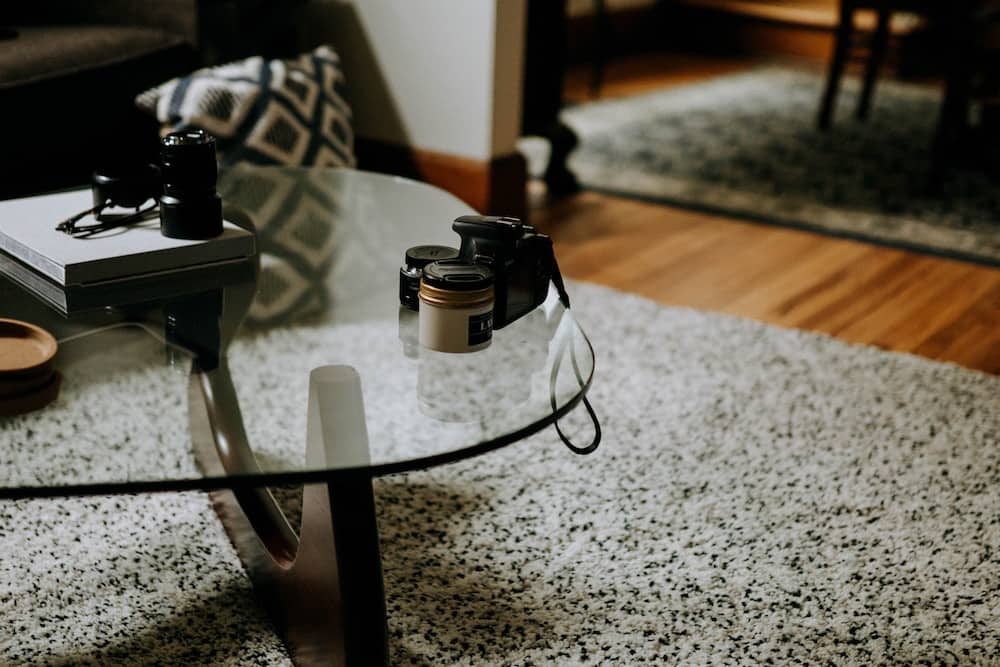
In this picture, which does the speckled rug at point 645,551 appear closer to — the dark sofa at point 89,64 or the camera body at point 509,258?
the camera body at point 509,258

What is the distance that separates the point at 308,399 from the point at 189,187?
0.93 feet

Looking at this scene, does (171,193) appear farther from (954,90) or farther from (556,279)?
(954,90)

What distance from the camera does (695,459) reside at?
1387 millimetres

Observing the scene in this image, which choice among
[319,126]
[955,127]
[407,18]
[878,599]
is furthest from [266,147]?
[955,127]

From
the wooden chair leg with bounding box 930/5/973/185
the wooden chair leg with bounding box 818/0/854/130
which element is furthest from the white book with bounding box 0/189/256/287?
the wooden chair leg with bounding box 818/0/854/130

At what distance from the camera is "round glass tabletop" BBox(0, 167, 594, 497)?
0.77 m

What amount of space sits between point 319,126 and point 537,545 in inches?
41.4

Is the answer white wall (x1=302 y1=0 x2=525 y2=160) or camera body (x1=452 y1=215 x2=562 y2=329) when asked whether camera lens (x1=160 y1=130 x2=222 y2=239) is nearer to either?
camera body (x1=452 y1=215 x2=562 y2=329)

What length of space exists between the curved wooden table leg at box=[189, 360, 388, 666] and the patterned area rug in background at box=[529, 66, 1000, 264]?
1.72m

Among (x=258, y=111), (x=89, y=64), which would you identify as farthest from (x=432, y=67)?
(x=89, y=64)

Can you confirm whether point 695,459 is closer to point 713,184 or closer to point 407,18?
point 407,18

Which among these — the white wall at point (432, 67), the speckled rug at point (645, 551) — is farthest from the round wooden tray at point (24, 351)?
the white wall at point (432, 67)

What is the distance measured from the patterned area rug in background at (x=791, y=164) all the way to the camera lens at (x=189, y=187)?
1690mm

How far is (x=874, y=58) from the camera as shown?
11.5 ft
